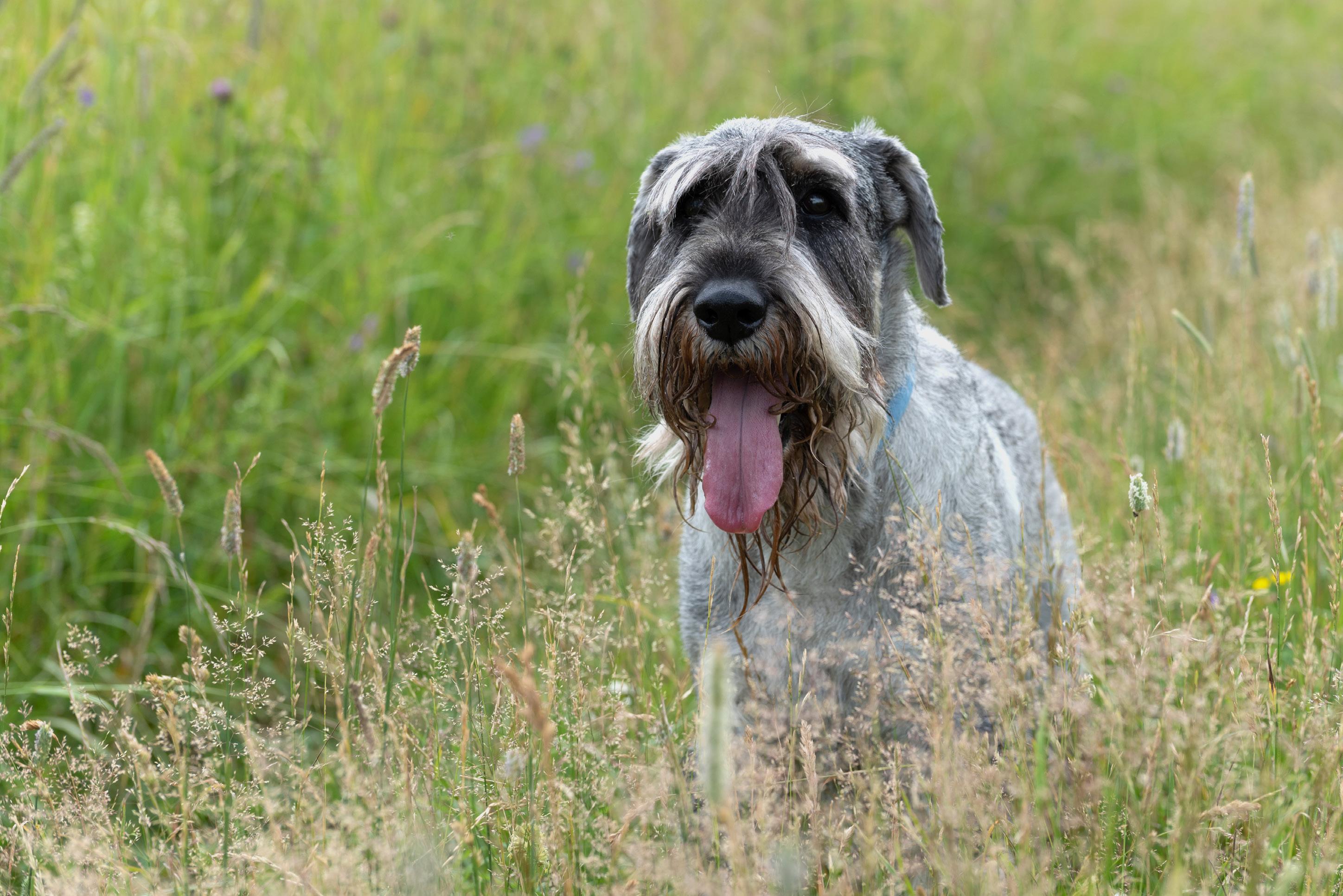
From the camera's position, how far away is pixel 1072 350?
22.5 ft

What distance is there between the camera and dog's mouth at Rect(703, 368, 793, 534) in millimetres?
2994

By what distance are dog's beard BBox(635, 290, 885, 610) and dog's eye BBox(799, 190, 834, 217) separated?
1.28ft

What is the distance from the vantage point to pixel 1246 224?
3.62m

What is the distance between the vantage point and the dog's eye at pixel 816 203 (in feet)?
10.8

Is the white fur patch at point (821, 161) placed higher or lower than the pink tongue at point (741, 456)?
higher

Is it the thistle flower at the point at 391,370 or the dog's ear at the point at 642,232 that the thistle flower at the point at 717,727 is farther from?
the dog's ear at the point at 642,232

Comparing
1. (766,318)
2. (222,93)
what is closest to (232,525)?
(766,318)

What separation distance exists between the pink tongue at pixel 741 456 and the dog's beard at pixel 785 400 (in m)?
0.02

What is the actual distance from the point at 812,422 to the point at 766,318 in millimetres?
343

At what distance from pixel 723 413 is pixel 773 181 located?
0.67 metres

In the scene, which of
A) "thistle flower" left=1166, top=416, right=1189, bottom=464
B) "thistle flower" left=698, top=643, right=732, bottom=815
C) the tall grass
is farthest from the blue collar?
"thistle flower" left=698, top=643, right=732, bottom=815

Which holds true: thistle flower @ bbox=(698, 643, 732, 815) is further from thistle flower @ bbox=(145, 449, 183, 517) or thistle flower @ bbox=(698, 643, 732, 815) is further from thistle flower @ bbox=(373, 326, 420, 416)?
thistle flower @ bbox=(145, 449, 183, 517)

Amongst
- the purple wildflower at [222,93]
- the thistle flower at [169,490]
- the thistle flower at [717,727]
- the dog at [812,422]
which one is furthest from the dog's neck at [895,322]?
the purple wildflower at [222,93]

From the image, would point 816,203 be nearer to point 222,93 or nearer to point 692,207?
point 692,207
